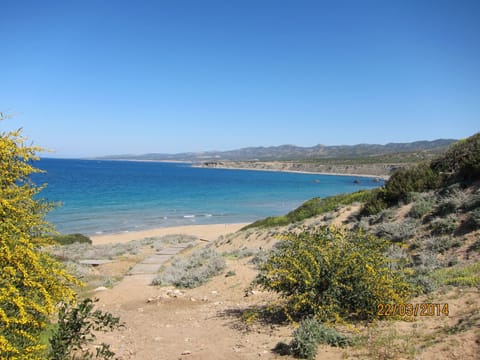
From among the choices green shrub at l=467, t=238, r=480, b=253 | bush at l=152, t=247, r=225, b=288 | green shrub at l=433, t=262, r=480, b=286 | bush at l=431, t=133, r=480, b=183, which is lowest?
bush at l=152, t=247, r=225, b=288

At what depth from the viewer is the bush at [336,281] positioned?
21.4 ft

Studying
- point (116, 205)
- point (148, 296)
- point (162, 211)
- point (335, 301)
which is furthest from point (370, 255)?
point (116, 205)

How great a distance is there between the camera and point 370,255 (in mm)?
6906

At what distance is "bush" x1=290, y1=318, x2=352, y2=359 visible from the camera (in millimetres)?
5190

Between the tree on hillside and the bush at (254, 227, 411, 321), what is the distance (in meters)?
3.95

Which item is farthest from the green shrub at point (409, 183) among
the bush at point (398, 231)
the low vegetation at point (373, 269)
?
the bush at point (398, 231)

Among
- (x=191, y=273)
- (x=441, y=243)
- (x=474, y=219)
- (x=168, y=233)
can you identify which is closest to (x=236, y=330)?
(x=191, y=273)

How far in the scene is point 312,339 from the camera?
17.5ft

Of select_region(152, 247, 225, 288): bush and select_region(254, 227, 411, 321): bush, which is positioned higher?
select_region(254, 227, 411, 321): bush

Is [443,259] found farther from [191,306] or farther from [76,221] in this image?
[76,221]

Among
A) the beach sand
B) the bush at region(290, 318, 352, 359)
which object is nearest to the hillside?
the bush at region(290, 318, 352, 359)

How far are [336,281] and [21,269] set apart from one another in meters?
5.06

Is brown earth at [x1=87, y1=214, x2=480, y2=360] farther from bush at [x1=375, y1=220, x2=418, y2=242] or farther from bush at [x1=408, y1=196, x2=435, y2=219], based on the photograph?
bush at [x1=408, y1=196, x2=435, y2=219]

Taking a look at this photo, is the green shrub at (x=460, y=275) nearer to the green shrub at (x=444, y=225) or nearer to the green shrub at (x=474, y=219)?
the green shrub at (x=474, y=219)
